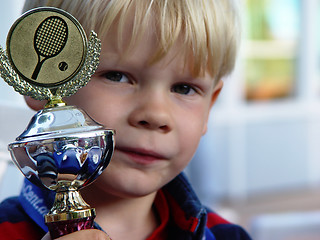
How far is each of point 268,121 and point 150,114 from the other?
Result: 373 centimetres

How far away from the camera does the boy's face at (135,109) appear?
69 centimetres

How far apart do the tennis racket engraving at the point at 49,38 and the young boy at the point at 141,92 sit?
176 millimetres

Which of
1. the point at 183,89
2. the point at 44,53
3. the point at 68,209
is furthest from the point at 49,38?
the point at 183,89

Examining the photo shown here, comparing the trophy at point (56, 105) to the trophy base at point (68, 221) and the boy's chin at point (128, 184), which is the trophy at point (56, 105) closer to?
the trophy base at point (68, 221)

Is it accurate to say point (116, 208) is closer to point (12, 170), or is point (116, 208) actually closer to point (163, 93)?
point (163, 93)

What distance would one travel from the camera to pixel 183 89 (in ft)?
2.56

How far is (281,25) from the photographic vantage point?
4340 mm

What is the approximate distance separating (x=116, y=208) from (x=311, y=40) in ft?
12.7

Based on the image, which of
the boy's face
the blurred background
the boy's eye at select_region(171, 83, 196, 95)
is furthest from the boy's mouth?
the blurred background

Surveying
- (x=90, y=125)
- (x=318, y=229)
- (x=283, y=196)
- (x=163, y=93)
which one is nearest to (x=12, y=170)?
(x=163, y=93)

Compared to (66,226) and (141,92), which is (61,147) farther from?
(141,92)

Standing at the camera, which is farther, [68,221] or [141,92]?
[141,92]

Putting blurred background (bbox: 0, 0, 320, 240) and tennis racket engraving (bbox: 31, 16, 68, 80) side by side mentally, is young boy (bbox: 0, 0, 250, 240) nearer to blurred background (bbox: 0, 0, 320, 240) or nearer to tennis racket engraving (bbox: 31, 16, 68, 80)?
tennis racket engraving (bbox: 31, 16, 68, 80)

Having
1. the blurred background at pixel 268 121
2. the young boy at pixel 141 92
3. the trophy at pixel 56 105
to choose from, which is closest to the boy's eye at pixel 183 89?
the young boy at pixel 141 92
